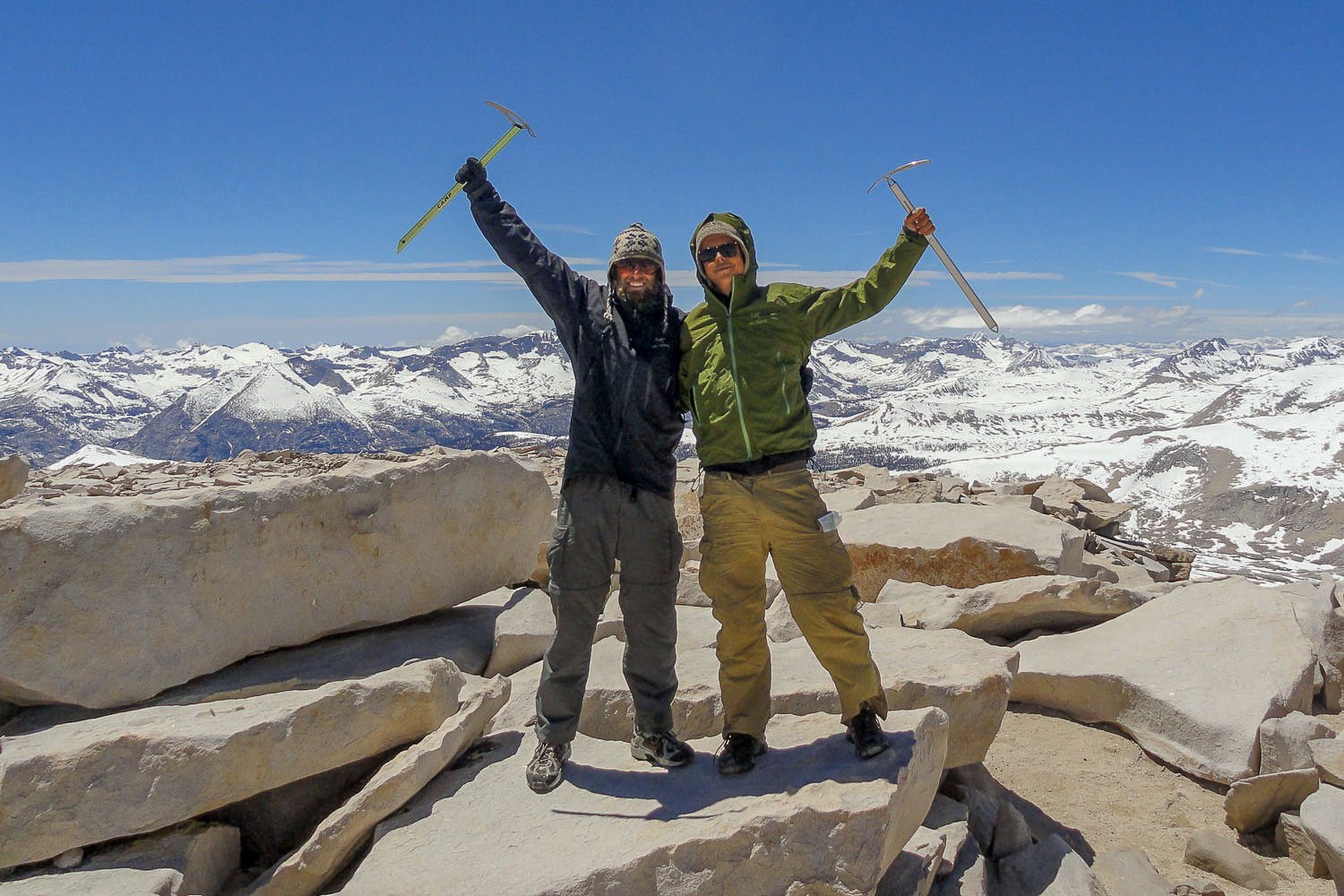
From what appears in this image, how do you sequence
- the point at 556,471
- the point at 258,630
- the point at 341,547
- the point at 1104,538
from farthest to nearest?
the point at 556,471 < the point at 1104,538 < the point at 341,547 < the point at 258,630

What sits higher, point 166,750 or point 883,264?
point 883,264

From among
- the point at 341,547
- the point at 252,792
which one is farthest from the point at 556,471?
the point at 252,792

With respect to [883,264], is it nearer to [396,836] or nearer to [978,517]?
[396,836]

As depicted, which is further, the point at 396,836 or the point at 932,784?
the point at 932,784

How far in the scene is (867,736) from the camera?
16.5 feet

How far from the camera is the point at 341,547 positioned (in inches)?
285

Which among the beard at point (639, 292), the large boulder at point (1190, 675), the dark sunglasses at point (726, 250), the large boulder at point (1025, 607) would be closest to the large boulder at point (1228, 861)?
the large boulder at point (1190, 675)

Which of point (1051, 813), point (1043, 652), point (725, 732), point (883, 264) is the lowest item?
point (1051, 813)

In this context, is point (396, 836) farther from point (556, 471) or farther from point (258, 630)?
point (556, 471)

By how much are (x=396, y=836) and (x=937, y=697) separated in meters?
4.08

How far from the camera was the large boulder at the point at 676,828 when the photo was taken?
4.33 metres

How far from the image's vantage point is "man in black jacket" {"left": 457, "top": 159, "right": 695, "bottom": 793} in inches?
205

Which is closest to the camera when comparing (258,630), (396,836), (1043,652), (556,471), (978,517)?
(396,836)

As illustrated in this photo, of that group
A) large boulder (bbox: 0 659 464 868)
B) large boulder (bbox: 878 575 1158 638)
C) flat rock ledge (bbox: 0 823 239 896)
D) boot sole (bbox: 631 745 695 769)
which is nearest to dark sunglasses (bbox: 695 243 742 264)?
boot sole (bbox: 631 745 695 769)
